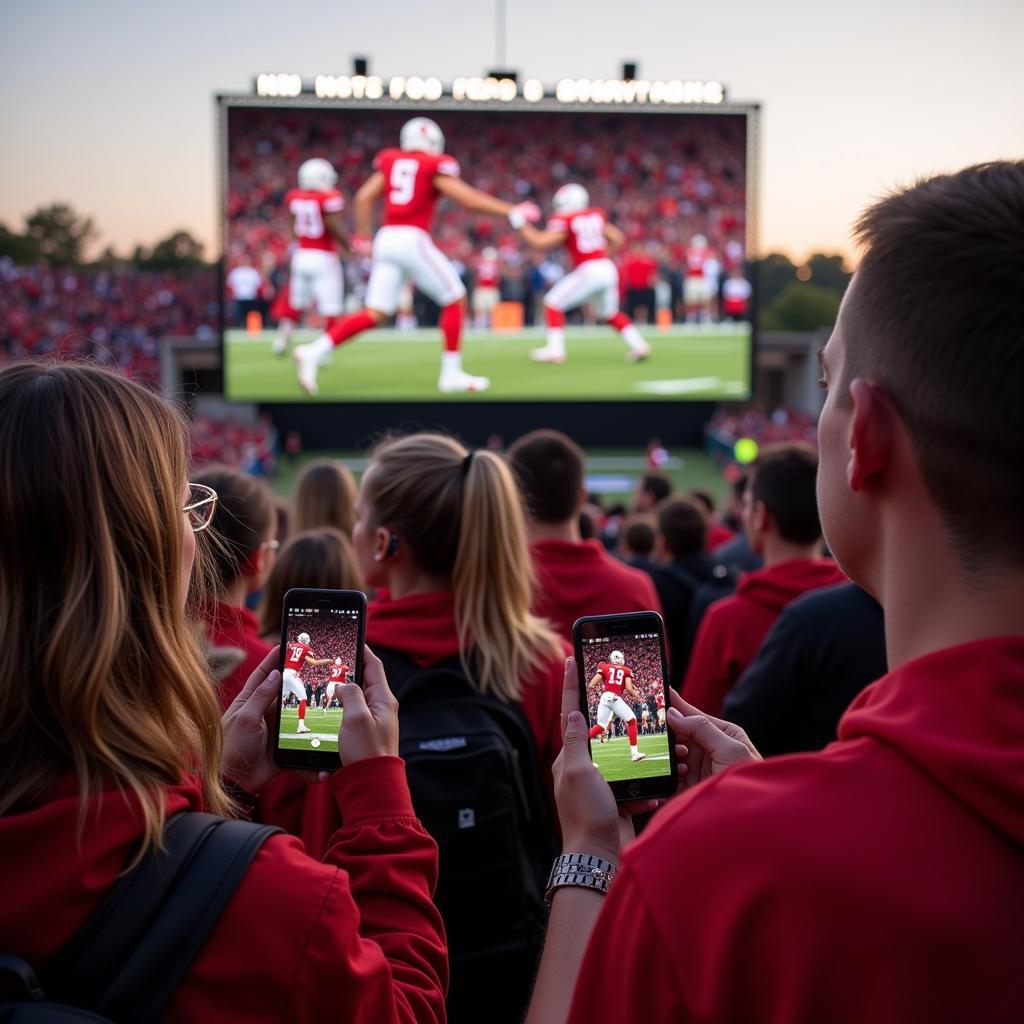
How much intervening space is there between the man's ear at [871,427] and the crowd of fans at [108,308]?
29.6m

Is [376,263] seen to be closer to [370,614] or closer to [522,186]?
[522,186]

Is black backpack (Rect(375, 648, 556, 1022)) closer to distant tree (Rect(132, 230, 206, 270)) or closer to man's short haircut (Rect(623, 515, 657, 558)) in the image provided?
man's short haircut (Rect(623, 515, 657, 558))

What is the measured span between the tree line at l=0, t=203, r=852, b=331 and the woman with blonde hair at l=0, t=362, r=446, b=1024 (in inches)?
2134

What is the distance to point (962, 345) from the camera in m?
0.94

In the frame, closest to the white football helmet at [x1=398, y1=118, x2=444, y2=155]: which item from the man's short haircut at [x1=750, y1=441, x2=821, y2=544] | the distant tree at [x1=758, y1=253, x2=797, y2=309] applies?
the man's short haircut at [x1=750, y1=441, x2=821, y2=544]

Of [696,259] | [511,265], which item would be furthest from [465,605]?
[511,265]

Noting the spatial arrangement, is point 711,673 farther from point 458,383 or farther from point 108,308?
point 108,308

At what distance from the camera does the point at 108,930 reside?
103cm

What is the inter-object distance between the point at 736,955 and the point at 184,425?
3.17 ft

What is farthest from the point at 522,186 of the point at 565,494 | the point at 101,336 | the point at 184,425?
the point at 184,425

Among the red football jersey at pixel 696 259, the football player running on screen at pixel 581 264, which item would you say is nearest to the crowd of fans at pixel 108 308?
the football player running on screen at pixel 581 264

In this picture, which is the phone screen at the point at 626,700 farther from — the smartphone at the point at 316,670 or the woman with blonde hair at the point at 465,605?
the woman with blonde hair at the point at 465,605

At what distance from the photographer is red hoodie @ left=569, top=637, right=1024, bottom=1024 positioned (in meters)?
0.84

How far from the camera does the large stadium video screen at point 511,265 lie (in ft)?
65.5
